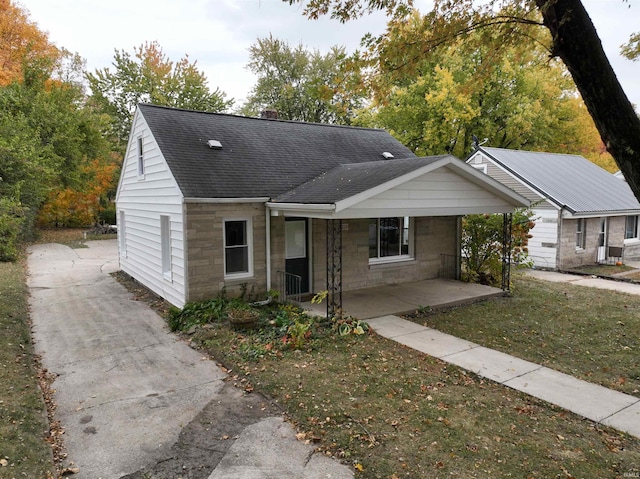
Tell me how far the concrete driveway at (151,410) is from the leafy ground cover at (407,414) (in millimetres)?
381

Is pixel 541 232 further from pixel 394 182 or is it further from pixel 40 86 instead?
pixel 40 86

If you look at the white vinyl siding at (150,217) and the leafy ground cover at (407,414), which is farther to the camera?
the white vinyl siding at (150,217)

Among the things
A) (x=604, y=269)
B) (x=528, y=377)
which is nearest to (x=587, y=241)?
(x=604, y=269)

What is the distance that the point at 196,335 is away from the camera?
8.59 metres

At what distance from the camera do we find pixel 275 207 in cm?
1026

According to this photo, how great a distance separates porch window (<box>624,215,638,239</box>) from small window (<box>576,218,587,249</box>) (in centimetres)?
392

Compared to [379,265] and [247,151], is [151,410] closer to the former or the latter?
[247,151]

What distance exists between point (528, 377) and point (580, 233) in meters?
13.9

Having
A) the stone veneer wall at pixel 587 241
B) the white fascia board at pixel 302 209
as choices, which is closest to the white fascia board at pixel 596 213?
the stone veneer wall at pixel 587 241

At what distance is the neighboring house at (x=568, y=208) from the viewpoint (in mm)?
17297

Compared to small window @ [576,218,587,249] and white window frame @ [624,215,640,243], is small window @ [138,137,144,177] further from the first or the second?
white window frame @ [624,215,640,243]

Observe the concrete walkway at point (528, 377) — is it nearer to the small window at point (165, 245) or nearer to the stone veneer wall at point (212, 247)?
the stone veneer wall at point (212, 247)

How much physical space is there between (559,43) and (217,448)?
5618 mm

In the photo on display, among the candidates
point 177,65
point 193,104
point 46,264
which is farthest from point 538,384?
point 177,65
